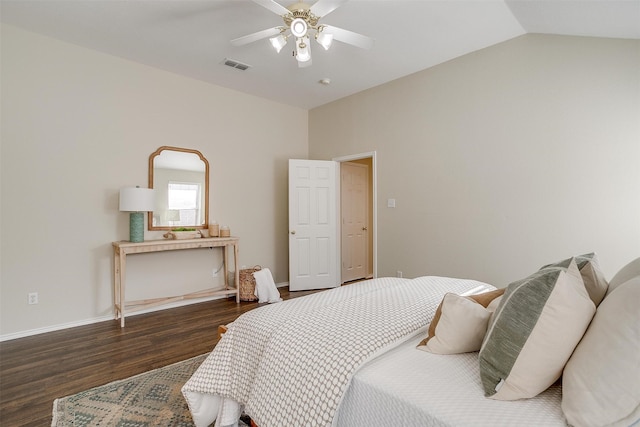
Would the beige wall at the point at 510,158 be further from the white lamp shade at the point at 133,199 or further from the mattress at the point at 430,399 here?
the white lamp shade at the point at 133,199

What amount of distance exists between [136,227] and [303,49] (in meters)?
2.53

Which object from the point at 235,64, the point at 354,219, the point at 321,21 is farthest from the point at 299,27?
the point at 354,219

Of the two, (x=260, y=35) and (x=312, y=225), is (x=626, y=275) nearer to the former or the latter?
(x=260, y=35)

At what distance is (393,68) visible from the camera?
3.84 metres

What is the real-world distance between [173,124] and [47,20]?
143cm

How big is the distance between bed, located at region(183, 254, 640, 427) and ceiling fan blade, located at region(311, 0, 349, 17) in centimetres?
196

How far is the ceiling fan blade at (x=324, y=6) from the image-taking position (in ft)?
7.13

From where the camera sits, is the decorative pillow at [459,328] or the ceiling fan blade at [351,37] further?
the ceiling fan blade at [351,37]

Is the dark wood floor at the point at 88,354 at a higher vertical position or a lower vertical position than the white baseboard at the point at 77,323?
lower

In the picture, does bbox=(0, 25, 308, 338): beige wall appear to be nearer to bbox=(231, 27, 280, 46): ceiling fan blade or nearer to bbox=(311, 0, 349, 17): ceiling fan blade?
bbox=(231, 27, 280, 46): ceiling fan blade

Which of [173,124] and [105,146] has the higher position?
[173,124]

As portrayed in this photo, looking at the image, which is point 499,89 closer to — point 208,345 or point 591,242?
point 591,242

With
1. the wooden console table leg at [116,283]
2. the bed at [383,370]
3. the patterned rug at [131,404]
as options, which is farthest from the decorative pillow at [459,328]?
the wooden console table leg at [116,283]

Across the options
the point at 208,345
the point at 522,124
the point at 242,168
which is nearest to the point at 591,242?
the point at 522,124
